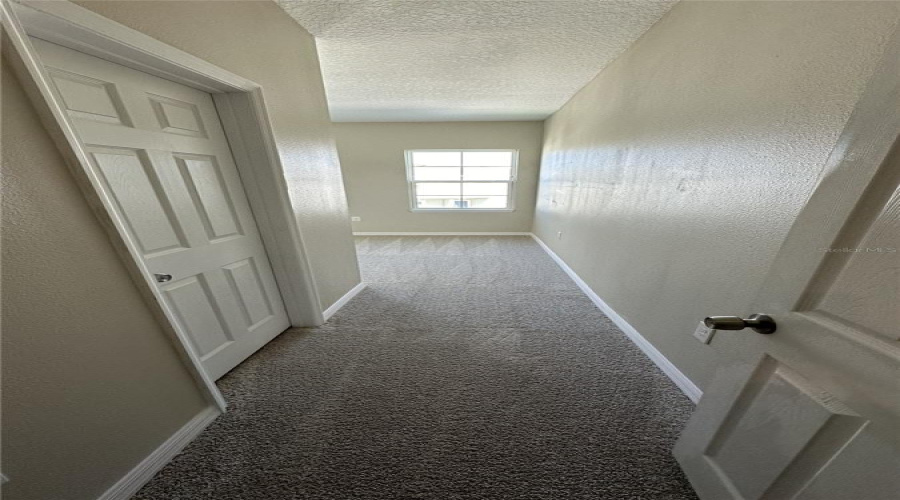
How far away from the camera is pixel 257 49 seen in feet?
4.41

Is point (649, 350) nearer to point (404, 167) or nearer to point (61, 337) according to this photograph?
point (61, 337)

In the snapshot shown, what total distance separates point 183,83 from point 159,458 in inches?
65.7

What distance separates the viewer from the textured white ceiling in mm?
1429

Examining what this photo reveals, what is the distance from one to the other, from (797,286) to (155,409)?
6.96 ft

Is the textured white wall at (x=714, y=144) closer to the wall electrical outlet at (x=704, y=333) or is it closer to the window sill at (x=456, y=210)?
the wall electrical outlet at (x=704, y=333)

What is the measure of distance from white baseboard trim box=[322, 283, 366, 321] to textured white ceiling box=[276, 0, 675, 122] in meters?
1.98

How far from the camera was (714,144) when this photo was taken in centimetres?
117

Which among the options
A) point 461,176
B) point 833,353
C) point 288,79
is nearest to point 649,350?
point 833,353

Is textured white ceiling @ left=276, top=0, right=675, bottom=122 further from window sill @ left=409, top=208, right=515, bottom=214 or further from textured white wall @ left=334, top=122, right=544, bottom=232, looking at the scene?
window sill @ left=409, top=208, right=515, bottom=214

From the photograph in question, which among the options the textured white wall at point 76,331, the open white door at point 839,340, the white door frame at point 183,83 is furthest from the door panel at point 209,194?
the open white door at point 839,340

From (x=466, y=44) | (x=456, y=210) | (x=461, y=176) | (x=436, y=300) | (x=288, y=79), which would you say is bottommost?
(x=436, y=300)

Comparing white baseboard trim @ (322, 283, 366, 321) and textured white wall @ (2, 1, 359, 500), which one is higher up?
textured white wall @ (2, 1, 359, 500)

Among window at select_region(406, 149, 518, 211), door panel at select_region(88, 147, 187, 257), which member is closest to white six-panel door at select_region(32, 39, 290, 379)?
door panel at select_region(88, 147, 187, 257)

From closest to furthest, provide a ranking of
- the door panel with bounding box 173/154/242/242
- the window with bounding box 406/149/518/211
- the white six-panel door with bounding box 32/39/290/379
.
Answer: the white six-panel door with bounding box 32/39/290/379 < the door panel with bounding box 173/154/242/242 < the window with bounding box 406/149/518/211
